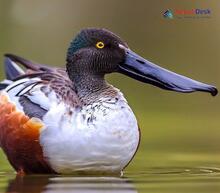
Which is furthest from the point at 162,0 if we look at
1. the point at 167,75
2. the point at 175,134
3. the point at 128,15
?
the point at 167,75

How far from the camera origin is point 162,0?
1337 cm

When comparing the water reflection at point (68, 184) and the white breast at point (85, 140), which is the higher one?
Answer: the white breast at point (85, 140)

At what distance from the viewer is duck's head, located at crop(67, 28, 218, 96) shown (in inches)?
260

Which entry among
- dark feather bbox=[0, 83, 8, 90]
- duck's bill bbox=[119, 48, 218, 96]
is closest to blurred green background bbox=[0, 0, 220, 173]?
dark feather bbox=[0, 83, 8, 90]

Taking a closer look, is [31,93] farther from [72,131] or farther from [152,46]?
[152,46]

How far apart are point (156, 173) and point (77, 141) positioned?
48 centimetres

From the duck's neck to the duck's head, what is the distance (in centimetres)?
2

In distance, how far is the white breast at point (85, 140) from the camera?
241 inches

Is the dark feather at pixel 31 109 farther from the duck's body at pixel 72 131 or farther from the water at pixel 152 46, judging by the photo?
the water at pixel 152 46

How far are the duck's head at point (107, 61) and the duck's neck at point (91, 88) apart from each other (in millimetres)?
24

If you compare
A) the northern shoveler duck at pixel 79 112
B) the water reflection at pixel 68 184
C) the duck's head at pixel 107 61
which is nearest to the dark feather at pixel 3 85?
the northern shoveler duck at pixel 79 112

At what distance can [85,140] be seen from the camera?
611 cm

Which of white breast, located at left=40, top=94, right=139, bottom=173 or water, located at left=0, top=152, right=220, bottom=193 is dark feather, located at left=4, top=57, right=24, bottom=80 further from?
white breast, located at left=40, top=94, right=139, bottom=173

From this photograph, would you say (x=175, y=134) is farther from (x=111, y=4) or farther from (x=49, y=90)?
(x=111, y=4)
